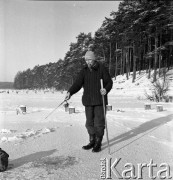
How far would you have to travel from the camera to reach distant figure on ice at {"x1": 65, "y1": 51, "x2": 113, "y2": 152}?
486cm

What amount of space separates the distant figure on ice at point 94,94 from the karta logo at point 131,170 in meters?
0.81

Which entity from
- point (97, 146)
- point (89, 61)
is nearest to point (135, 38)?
point (89, 61)

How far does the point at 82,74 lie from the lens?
5.03 metres

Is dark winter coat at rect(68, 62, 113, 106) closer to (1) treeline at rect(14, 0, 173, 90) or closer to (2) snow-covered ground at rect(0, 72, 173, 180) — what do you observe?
(2) snow-covered ground at rect(0, 72, 173, 180)

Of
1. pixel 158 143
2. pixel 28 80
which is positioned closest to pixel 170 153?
pixel 158 143

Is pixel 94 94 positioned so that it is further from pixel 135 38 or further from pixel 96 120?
pixel 135 38

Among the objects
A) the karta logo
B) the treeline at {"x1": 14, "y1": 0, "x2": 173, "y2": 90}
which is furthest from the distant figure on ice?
the treeline at {"x1": 14, "y1": 0, "x2": 173, "y2": 90}

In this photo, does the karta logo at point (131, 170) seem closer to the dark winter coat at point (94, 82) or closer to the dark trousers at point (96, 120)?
the dark trousers at point (96, 120)

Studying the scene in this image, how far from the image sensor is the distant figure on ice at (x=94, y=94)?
15.9 ft

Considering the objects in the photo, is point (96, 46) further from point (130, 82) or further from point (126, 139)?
point (126, 139)

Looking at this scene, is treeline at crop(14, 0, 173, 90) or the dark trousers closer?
the dark trousers

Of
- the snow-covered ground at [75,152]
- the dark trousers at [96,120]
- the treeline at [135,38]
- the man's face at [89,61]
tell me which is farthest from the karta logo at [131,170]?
the treeline at [135,38]

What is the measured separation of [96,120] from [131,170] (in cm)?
135

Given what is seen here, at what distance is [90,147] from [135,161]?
102cm
